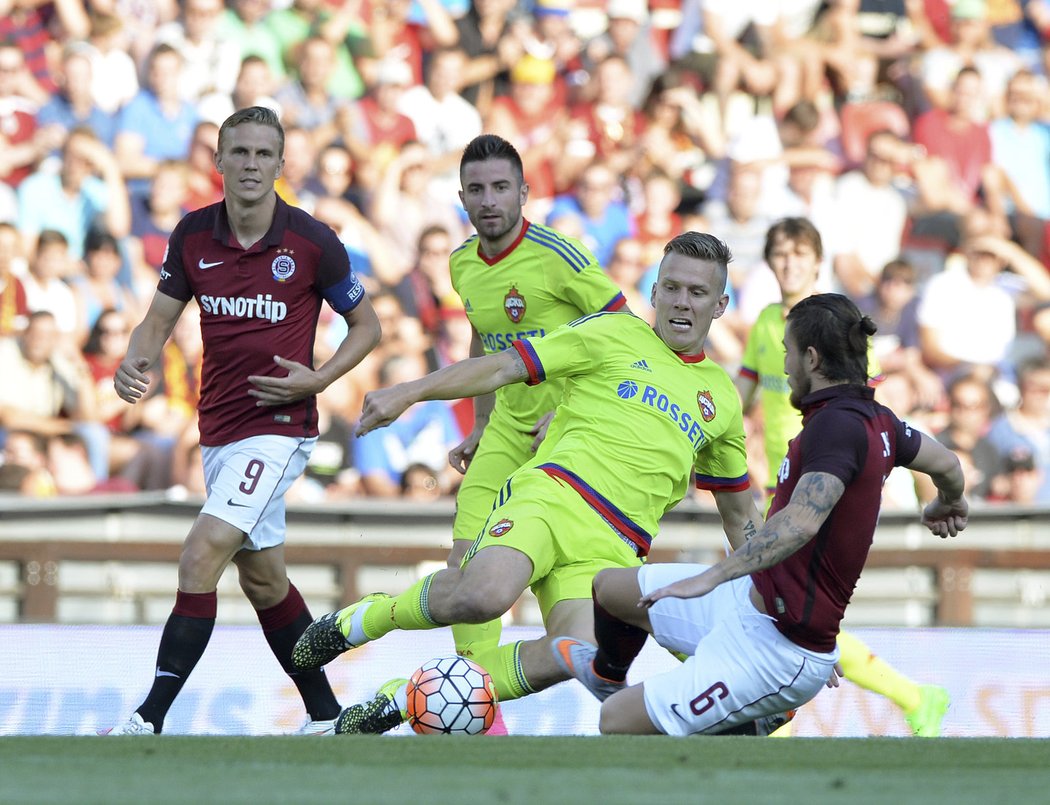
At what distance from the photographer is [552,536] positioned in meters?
5.86

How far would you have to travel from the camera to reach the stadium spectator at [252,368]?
6.18 meters

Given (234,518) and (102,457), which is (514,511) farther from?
(102,457)

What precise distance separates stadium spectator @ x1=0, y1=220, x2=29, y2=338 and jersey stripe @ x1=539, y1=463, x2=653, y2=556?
5.97m

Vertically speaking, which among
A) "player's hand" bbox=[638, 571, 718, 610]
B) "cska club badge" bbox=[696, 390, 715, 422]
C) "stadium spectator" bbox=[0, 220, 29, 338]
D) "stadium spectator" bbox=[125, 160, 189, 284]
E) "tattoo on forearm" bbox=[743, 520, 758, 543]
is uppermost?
"stadium spectator" bbox=[125, 160, 189, 284]

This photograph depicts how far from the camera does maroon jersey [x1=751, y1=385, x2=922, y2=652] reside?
5.05 metres

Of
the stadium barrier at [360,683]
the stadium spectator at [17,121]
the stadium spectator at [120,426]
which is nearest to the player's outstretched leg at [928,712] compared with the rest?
the stadium barrier at [360,683]

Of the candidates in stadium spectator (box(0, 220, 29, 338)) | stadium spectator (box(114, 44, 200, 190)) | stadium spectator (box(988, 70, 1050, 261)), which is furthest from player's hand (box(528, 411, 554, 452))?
stadium spectator (box(988, 70, 1050, 261))

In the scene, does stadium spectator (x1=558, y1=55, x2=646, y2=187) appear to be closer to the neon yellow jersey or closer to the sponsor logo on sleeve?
the neon yellow jersey

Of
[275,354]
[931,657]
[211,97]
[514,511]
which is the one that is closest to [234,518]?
[275,354]

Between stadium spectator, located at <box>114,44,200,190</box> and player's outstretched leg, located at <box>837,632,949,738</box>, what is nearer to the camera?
player's outstretched leg, located at <box>837,632,949,738</box>

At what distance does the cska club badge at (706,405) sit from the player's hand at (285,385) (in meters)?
1.48

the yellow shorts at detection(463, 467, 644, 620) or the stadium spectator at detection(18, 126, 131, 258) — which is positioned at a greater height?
the stadium spectator at detection(18, 126, 131, 258)

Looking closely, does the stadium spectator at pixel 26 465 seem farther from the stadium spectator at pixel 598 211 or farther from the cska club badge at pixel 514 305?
the cska club badge at pixel 514 305

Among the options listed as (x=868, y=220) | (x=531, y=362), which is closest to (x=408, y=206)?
(x=868, y=220)
